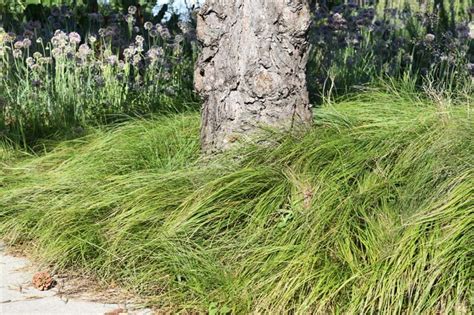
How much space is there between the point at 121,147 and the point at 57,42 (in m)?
1.76

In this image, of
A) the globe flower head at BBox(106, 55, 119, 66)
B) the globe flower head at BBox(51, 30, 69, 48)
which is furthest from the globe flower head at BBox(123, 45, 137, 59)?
the globe flower head at BBox(51, 30, 69, 48)

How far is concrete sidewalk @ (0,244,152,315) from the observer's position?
145 inches

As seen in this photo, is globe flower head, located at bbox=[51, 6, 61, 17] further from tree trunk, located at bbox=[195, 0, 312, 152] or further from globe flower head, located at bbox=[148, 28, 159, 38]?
tree trunk, located at bbox=[195, 0, 312, 152]

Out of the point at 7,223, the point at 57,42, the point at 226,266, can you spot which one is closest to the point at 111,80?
the point at 57,42

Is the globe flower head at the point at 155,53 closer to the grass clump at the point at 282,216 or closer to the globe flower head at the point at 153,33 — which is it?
the globe flower head at the point at 153,33

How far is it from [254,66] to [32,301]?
6.07ft

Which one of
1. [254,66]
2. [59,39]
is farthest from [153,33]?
[254,66]

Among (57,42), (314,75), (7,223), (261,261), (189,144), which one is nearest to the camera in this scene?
(261,261)

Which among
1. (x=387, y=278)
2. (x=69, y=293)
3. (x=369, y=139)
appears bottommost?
(x=69, y=293)

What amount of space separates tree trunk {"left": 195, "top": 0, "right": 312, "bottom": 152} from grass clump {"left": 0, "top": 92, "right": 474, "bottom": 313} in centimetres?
20

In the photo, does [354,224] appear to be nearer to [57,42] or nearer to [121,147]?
[121,147]

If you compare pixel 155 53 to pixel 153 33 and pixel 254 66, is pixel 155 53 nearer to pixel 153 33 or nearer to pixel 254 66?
pixel 153 33

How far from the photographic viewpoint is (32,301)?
3816 millimetres

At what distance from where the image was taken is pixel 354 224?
12.3 ft
